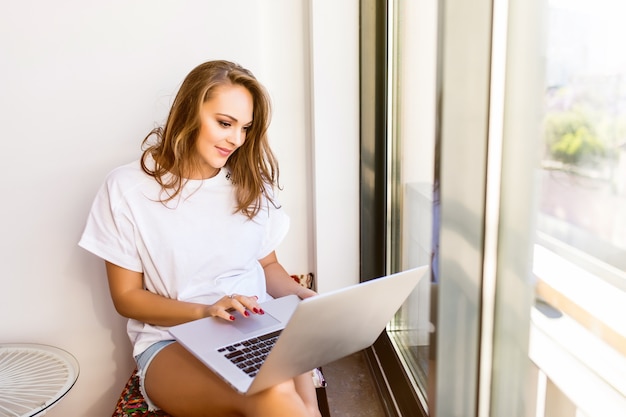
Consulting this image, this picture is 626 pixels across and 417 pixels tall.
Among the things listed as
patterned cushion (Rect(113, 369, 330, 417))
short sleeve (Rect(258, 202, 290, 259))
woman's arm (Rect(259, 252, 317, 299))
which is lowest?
patterned cushion (Rect(113, 369, 330, 417))

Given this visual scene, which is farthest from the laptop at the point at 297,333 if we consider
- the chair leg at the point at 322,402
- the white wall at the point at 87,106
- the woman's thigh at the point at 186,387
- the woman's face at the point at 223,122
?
the white wall at the point at 87,106

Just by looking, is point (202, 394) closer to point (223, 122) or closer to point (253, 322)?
point (253, 322)

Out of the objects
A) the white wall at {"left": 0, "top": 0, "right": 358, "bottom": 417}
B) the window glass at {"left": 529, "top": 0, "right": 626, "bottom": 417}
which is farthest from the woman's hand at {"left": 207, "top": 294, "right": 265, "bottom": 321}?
the white wall at {"left": 0, "top": 0, "right": 358, "bottom": 417}

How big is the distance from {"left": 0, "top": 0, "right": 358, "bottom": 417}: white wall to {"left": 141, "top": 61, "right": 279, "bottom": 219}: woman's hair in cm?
28

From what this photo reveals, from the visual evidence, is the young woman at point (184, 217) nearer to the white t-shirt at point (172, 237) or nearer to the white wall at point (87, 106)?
the white t-shirt at point (172, 237)

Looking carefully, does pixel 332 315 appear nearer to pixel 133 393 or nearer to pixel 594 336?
pixel 594 336

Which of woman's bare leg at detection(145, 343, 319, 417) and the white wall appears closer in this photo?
woman's bare leg at detection(145, 343, 319, 417)

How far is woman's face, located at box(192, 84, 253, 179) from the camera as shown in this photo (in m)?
1.36

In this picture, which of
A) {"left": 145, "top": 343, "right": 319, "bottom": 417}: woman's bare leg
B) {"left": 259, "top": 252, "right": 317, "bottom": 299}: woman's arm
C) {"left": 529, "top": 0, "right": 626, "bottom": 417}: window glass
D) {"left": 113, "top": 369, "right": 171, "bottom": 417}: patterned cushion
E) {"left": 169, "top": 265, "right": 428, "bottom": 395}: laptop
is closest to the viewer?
{"left": 529, "top": 0, "right": 626, "bottom": 417}: window glass

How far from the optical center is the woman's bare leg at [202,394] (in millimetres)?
1037

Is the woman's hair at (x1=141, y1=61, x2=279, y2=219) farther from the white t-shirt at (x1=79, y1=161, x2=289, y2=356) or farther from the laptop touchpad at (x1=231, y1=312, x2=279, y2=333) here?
the laptop touchpad at (x1=231, y1=312, x2=279, y2=333)

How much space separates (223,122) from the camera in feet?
4.51

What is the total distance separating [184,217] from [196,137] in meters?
0.21

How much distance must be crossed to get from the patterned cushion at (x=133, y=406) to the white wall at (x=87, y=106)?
434mm
